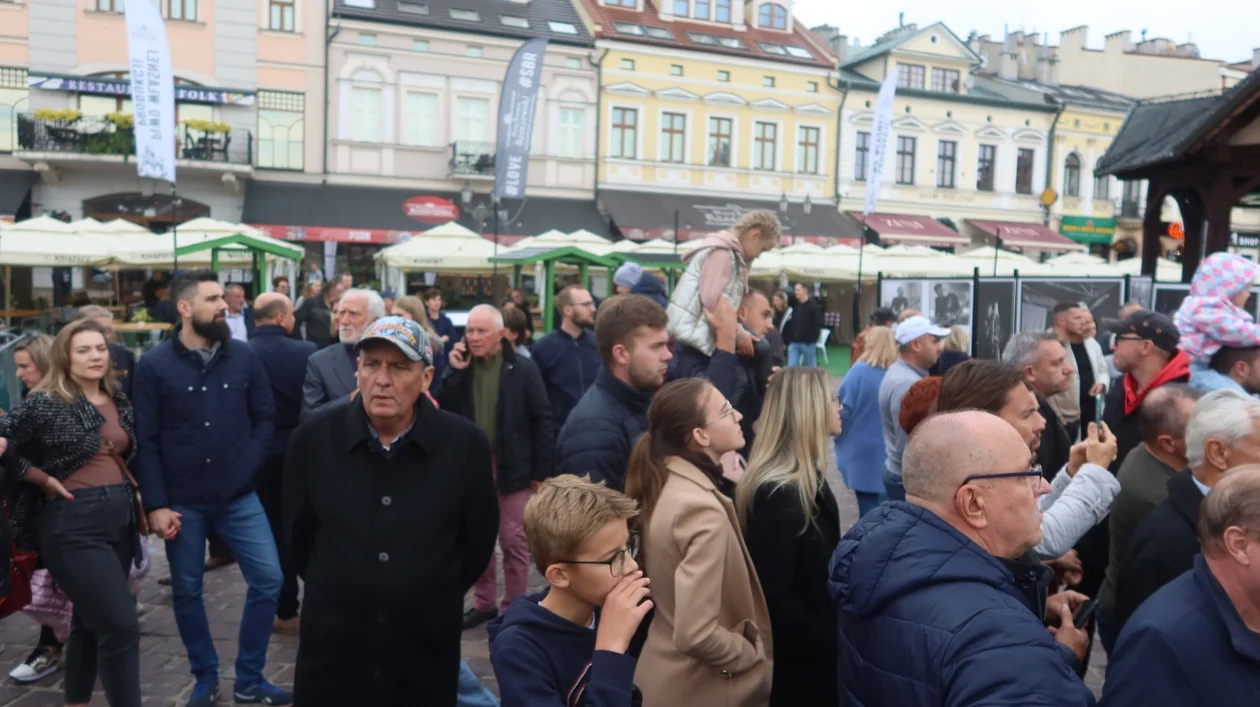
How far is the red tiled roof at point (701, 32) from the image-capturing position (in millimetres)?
32000

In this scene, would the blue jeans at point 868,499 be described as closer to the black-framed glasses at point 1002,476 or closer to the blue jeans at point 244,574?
the blue jeans at point 244,574

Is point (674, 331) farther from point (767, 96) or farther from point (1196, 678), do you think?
point (767, 96)

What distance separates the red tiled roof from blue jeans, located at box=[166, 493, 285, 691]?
28.9 metres

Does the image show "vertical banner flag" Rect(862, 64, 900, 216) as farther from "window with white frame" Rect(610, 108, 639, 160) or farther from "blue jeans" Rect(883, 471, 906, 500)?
"blue jeans" Rect(883, 471, 906, 500)

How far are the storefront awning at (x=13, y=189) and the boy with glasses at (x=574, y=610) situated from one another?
2686 cm

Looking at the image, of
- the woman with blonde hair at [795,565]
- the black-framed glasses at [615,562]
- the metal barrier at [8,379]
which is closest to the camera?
the black-framed glasses at [615,562]

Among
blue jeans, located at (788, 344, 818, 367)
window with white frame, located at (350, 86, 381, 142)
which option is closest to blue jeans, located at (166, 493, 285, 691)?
blue jeans, located at (788, 344, 818, 367)

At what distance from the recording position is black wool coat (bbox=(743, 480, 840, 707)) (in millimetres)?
3408

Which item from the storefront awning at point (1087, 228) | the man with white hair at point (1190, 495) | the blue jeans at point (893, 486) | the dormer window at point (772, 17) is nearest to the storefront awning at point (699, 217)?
the dormer window at point (772, 17)

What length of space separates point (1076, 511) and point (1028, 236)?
35175 mm

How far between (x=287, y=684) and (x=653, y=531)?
9.28 feet

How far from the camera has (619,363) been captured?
3.99 meters

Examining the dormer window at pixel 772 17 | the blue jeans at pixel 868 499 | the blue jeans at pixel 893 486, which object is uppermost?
the dormer window at pixel 772 17

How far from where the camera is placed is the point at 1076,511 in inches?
131
